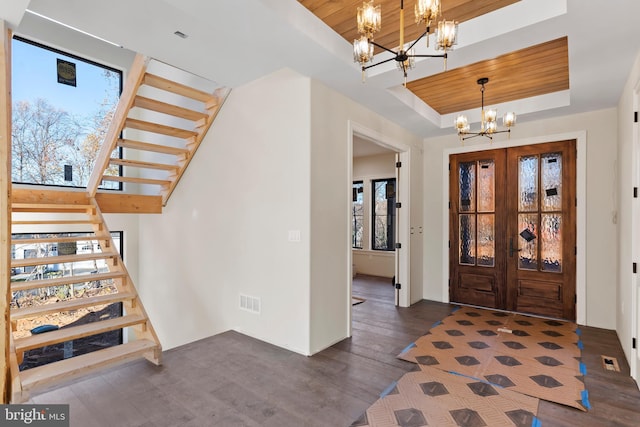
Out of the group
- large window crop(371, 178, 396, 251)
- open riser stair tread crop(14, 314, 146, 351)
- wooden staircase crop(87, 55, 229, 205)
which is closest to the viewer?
open riser stair tread crop(14, 314, 146, 351)

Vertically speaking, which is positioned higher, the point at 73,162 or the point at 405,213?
the point at 73,162

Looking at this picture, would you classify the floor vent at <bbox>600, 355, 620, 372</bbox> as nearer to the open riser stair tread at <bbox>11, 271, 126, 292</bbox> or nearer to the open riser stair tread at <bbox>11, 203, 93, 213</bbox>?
the open riser stair tread at <bbox>11, 271, 126, 292</bbox>

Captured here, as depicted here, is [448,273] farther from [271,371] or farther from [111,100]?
→ [111,100]

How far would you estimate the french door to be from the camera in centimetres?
445

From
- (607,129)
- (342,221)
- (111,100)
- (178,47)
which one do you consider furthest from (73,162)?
(607,129)

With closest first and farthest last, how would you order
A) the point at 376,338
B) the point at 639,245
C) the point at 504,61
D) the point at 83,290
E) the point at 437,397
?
the point at 437,397 → the point at 639,245 → the point at 504,61 → the point at 376,338 → the point at 83,290

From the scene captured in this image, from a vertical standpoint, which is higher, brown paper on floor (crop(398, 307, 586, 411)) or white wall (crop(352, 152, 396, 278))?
white wall (crop(352, 152, 396, 278))

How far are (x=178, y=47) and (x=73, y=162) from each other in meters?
3.76

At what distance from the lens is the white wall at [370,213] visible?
301 inches

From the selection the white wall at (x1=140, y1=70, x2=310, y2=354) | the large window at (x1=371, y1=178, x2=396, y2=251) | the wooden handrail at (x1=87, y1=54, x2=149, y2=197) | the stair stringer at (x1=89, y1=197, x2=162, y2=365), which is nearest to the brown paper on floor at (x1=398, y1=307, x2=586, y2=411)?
the white wall at (x1=140, y1=70, x2=310, y2=354)

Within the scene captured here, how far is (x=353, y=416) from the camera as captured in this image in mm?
2277

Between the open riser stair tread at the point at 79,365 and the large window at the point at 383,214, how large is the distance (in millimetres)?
5748

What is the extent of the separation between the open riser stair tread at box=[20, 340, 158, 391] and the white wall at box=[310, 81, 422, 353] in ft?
5.34

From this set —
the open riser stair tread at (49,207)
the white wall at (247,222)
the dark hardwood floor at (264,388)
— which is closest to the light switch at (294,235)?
the white wall at (247,222)
